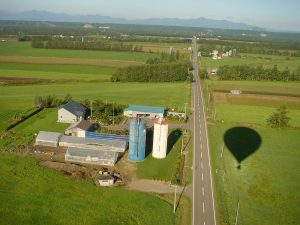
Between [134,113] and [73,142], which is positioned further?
[134,113]

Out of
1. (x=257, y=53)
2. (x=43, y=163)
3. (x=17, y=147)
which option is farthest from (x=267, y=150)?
(x=257, y=53)

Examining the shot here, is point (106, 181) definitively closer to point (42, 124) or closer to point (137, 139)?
point (137, 139)

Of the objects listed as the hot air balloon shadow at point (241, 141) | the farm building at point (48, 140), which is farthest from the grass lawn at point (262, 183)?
the farm building at point (48, 140)

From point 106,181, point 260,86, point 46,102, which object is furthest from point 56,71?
point 106,181

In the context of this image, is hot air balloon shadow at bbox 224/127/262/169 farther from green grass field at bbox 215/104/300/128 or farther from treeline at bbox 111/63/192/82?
treeline at bbox 111/63/192/82

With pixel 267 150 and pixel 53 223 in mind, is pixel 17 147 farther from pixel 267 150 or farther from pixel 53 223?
pixel 267 150

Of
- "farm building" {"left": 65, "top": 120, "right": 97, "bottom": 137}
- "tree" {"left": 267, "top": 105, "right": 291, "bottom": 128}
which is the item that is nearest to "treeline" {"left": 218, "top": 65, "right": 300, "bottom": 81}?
"tree" {"left": 267, "top": 105, "right": 291, "bottom": 128}

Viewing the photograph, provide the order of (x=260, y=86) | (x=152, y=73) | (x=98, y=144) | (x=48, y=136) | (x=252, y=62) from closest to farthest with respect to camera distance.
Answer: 1. (x=98, y=144)
2. (x=48, y=136)
3. (x=260, y=86)
4. (x=152, y=73)
5. (x=252, y=62)
